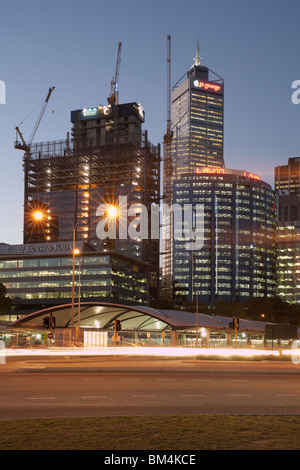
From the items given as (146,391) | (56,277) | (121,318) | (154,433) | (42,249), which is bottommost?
(121,318)

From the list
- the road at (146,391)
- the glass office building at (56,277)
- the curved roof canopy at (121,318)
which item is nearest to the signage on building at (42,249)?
the glass office building at (56,277)

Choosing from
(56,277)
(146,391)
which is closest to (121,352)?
(146,391)

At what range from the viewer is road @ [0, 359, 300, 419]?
1573 cm

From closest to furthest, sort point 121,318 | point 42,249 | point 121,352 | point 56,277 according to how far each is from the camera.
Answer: point 121,352 → point 121,318 → point 56,277 → point 42,249

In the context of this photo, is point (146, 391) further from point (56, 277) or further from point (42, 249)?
point (42, 249)

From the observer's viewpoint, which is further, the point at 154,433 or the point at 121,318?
the point at 121,318

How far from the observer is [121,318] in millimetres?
88125

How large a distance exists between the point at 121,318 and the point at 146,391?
224 feet

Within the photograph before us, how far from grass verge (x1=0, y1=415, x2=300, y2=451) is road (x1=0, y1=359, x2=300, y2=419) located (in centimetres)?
192

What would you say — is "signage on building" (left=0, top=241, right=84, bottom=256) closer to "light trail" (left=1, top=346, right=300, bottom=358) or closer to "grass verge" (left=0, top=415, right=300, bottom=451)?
"light trail" (left=1, top=346, right=300, bottom=358)

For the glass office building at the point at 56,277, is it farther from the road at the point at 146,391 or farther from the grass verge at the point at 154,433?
the grass verge at the point at 154,433

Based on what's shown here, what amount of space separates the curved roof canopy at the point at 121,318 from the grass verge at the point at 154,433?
70.8 m
